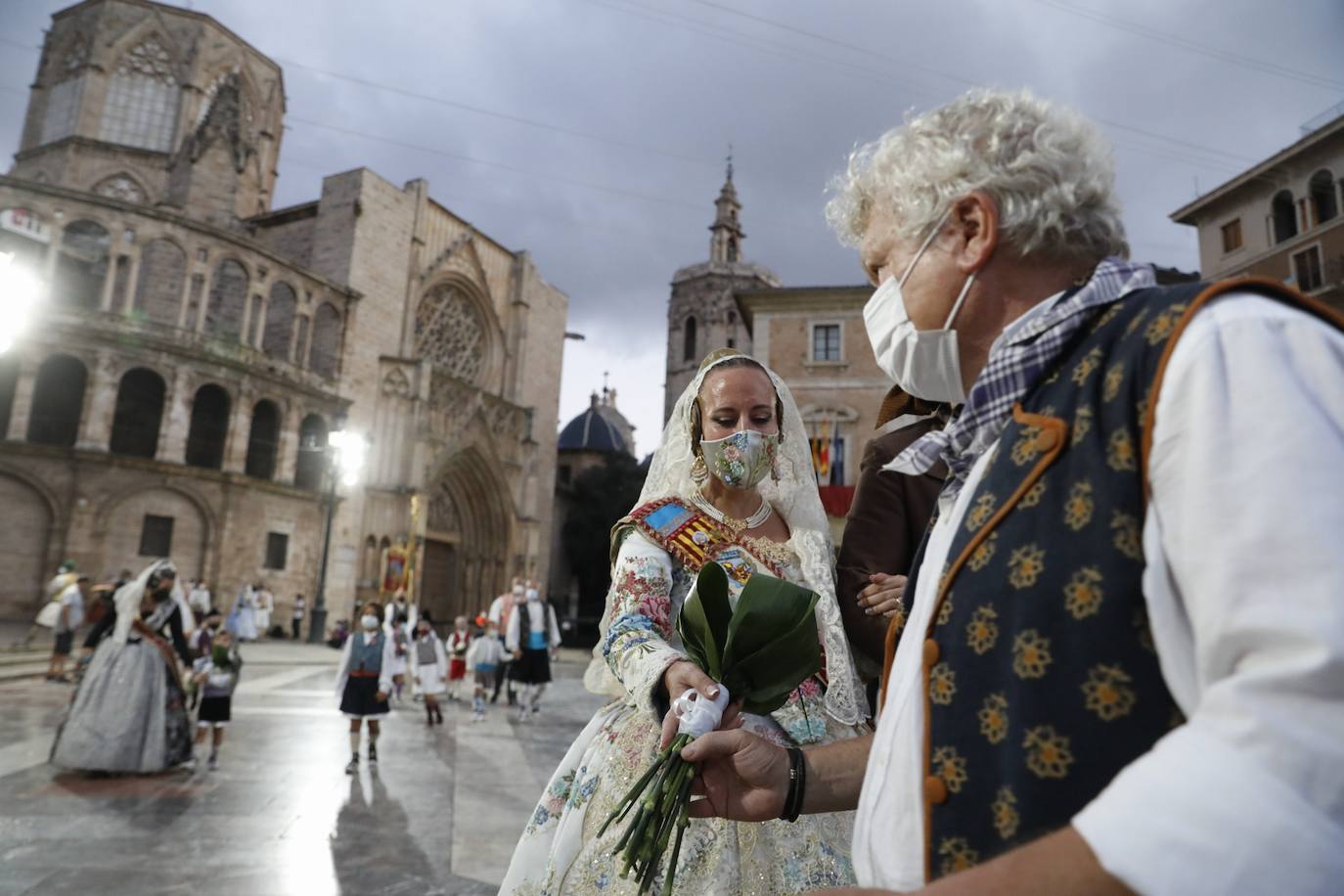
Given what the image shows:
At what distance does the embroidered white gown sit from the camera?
186cm

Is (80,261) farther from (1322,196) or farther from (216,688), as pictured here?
(1322,196)

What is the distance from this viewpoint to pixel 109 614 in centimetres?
800

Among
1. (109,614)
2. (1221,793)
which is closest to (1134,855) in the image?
(1221,793)

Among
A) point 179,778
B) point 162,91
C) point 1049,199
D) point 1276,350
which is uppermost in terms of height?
point 162,91

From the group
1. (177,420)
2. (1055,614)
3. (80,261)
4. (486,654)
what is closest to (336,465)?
(177,420)

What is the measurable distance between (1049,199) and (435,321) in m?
34.9

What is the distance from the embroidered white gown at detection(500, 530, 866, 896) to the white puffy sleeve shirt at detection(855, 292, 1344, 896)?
1.14 metres

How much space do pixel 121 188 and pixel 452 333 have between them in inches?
541

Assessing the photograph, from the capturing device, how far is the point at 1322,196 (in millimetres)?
21609

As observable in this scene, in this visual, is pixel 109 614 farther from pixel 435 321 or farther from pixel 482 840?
pixel 435 321

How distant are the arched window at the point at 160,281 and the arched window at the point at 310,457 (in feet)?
18.7

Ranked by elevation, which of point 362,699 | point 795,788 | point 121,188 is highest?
point 121,188

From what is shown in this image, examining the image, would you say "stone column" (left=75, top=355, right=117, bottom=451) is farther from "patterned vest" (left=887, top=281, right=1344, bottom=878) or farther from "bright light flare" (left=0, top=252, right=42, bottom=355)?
"patterned vest" (left=887, top=281, right=1344, bottom=878)

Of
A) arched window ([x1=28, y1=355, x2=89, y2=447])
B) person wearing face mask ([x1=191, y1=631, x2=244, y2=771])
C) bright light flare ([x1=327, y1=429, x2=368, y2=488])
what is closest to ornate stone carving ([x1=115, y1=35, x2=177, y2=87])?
arched window ([x1=28, y1=355, x2=89, y2=447])
